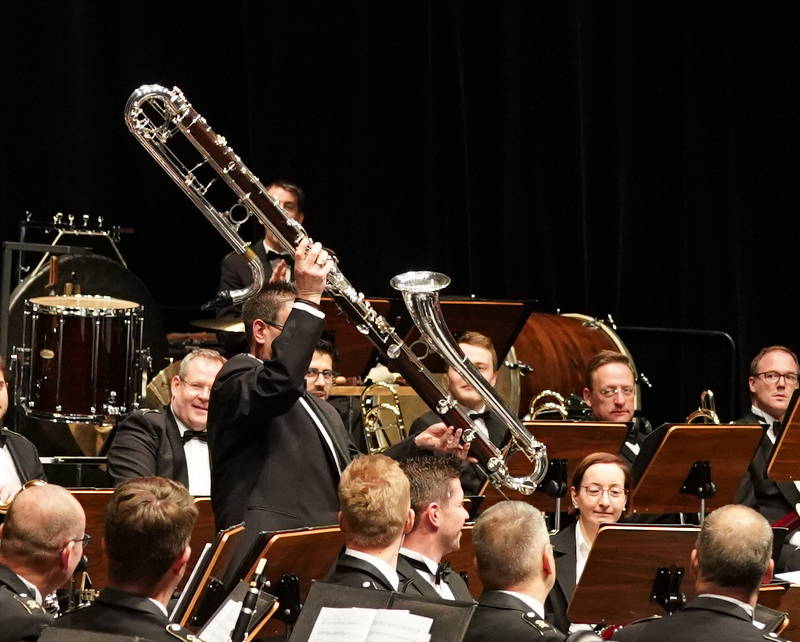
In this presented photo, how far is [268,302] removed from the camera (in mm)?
4914

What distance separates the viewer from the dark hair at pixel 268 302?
4906 millimetres

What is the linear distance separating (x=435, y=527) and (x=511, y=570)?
1.70 feet

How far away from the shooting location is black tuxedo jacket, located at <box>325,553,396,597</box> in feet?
12.9

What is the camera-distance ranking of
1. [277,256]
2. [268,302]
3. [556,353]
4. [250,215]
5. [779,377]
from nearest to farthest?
[268,302], [250,215], [779,377], [277,256], [556,353]

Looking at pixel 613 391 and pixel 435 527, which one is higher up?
pixel 435 527

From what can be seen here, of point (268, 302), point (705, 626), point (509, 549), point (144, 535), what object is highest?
point (268, 302)

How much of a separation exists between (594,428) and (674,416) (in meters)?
3.95

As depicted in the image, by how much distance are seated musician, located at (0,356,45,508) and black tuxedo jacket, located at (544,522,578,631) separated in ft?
6.96

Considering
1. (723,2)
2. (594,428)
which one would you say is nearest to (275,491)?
(594,428)

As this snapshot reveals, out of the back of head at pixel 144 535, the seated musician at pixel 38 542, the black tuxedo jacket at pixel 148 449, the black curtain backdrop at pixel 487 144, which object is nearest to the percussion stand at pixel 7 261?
the black curtain backdrop at pixel 487 144

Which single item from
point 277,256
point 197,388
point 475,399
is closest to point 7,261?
point 277,256

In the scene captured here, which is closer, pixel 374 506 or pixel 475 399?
pixel 374 506

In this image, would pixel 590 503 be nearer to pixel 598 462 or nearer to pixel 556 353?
pixel 598 462

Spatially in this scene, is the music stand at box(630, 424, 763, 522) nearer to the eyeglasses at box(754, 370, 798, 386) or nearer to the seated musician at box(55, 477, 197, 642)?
the eyeglasses at box(754, 370, 798, 386)
